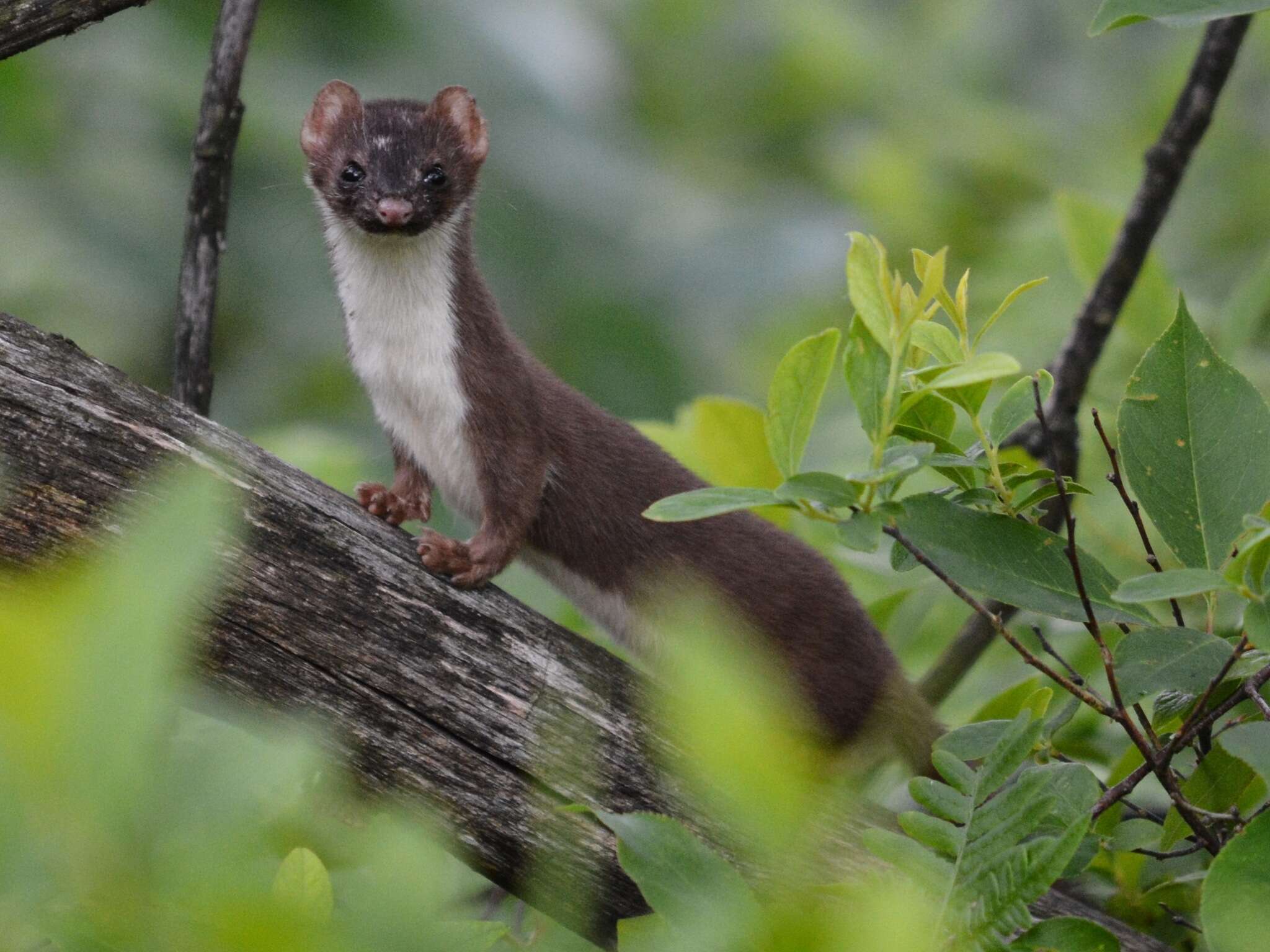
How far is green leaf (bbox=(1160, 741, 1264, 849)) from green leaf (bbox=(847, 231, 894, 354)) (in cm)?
60

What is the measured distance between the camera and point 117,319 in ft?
15.8

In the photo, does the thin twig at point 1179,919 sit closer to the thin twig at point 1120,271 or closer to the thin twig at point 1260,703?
the thin twig at point 1260,703

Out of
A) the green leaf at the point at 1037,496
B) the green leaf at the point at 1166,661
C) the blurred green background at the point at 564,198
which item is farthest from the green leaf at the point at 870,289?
the blurred green background at the point at 564,198

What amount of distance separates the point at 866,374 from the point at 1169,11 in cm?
37

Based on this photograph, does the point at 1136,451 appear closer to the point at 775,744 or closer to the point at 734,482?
the point at 775,744

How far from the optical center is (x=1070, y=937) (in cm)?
102

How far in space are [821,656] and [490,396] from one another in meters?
0.72

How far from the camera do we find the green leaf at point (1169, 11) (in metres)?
1.10

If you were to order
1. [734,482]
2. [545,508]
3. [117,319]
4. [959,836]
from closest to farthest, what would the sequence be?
[959,836], [734,482], [545,508], [117,319]

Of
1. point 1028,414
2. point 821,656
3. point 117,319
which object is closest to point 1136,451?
point 1028,414

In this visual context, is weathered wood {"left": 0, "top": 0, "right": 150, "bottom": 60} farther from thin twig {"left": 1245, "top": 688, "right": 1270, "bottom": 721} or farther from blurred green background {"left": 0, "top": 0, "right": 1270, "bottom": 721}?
blurred green background {"left": 0, "top": 0, "right": 1270, "bottom": 721}

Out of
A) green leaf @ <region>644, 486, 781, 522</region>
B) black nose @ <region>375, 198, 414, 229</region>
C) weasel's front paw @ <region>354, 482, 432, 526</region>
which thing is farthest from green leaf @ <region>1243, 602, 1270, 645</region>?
black nose @ <region>375, 198, 414, 229</region>

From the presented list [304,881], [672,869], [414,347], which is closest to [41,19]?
[414,347]

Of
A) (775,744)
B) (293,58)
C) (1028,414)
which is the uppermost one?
(293,58)
